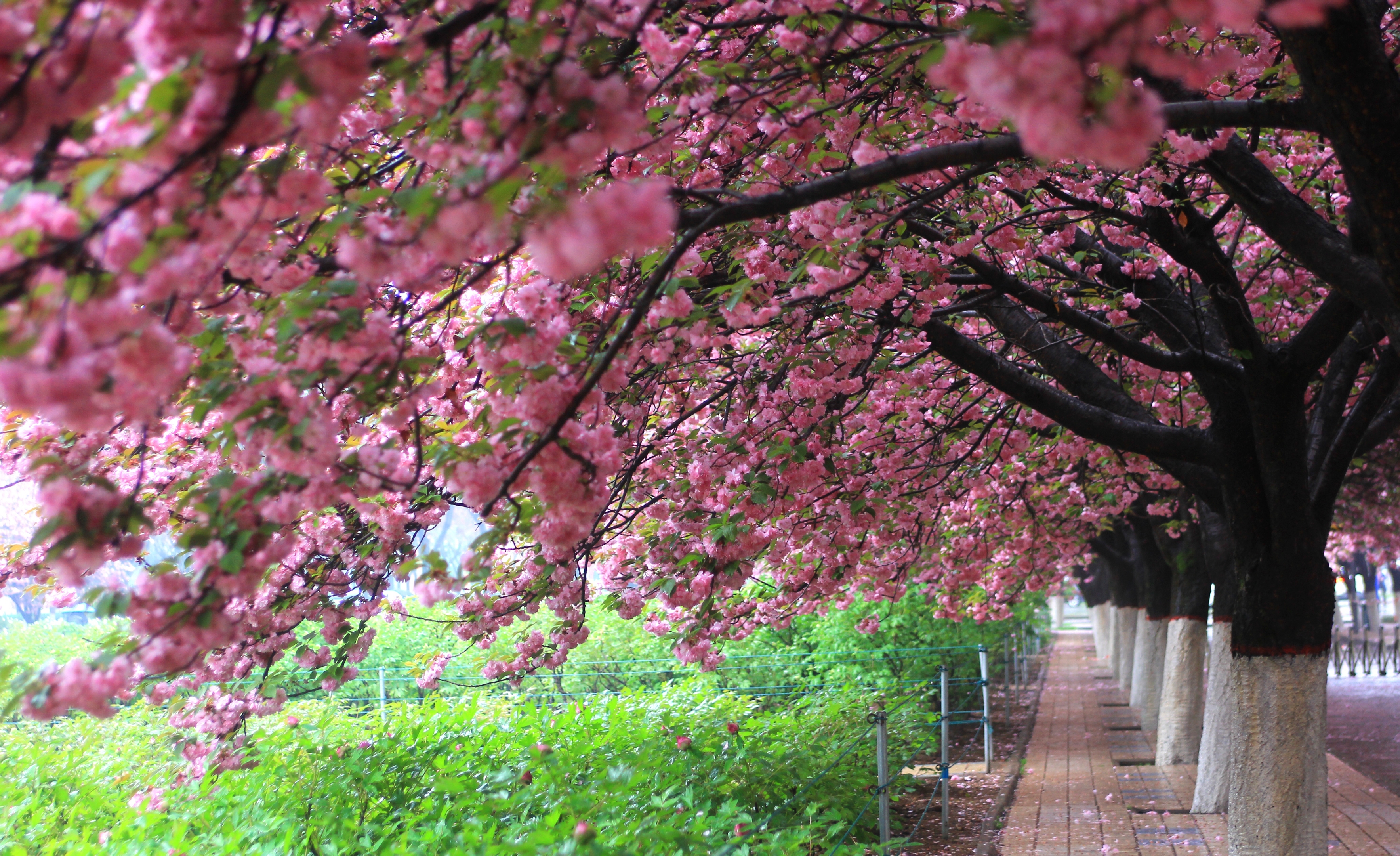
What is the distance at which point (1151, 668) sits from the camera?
14523 millimetres

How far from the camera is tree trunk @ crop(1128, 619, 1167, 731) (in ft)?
45.8

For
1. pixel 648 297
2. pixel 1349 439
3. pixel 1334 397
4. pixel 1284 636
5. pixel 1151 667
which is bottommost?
pixel 1151 667

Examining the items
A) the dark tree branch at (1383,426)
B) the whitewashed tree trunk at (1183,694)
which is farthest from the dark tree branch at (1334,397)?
the whitewashed tree trunk at (1183,694)

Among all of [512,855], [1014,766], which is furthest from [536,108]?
[1014,766]

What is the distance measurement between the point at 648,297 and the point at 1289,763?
4.92 m

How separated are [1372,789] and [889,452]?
25.6 feet

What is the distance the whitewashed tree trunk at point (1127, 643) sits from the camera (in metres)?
18.4

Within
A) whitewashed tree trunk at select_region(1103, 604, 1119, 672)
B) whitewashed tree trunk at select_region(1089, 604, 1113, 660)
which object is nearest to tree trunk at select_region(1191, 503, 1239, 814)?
whitewashed tree trunk at select_region(1103, 604, 1119, 672)

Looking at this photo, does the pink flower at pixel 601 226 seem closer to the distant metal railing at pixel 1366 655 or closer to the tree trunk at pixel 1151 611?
the tree trunk at pixel 1151 611

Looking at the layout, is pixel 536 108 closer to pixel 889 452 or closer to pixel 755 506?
pixel 755 506

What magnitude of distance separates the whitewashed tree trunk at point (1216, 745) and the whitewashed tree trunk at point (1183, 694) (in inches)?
68.3

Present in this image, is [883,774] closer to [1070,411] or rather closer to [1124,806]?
[1070,411]

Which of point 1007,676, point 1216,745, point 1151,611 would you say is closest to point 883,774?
point 1216,745

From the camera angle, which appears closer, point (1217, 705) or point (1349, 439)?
point (1349, 439)
